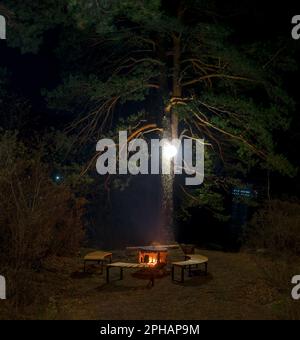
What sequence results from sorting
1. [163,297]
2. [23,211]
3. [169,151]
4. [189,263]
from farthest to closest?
[169,151]
[189,263]
[23,211]
[163,297]

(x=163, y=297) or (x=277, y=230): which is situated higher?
(x=277, y=230)

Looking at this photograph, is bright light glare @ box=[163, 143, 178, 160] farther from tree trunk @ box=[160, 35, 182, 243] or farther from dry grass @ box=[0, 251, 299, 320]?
dry grass @ box=[0, 251, 299, 320]

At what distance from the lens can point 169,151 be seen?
13188 mm

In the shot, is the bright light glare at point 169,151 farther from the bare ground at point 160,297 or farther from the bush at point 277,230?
the bare ground at point 160,297

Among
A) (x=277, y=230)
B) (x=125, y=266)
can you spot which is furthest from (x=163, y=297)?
(x=277, y=230)

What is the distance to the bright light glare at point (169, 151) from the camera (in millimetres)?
13141

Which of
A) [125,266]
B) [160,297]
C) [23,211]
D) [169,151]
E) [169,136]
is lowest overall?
[160,297]

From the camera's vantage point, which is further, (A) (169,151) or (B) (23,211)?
(A) (169,151)

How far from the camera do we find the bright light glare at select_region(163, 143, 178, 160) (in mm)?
13141

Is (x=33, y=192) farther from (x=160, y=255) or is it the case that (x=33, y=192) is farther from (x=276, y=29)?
(x=276, y=29)

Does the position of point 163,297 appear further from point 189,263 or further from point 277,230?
point 277,230

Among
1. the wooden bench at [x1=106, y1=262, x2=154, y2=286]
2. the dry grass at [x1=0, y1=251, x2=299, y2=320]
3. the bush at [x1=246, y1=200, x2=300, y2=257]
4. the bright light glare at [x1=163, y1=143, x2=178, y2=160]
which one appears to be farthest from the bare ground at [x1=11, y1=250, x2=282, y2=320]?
the bright light glare at [x1=163, y1=143, x2=178, y2=160]

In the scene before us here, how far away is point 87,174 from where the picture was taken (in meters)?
13.4
